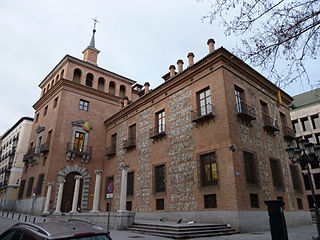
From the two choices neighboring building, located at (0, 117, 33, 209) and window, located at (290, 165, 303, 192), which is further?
neighboring building, located at (0, 117, 33, 209)

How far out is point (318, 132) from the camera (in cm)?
3034

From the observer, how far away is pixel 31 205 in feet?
69.3

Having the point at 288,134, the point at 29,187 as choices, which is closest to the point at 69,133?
the point at 29,187

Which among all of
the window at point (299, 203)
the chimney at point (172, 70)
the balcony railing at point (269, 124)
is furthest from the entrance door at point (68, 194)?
the window at point (299, 203)

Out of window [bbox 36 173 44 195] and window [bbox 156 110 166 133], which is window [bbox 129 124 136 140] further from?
window [bbox 36 173 44 195]

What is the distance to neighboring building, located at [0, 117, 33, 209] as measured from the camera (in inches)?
1300

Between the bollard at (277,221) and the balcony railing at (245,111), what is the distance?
297 inches

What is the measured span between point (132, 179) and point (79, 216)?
4859 millimetres

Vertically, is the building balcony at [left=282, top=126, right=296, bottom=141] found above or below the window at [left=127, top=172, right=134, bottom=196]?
above

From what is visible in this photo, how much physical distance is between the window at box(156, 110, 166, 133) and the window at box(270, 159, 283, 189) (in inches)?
301

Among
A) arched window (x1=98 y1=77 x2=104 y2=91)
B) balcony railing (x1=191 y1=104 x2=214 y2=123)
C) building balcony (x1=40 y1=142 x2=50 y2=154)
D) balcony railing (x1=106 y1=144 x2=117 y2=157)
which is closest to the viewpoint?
balcony railing (x1=191 y1=104 x2=214 y2=123)

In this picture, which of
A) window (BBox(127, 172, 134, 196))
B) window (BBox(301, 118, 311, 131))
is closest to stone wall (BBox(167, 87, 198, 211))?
window (BBox(127, 172, 134, 196))

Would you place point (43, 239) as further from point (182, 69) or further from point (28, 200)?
point (28, 200)

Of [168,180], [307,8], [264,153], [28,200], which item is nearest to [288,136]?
[264,153]
